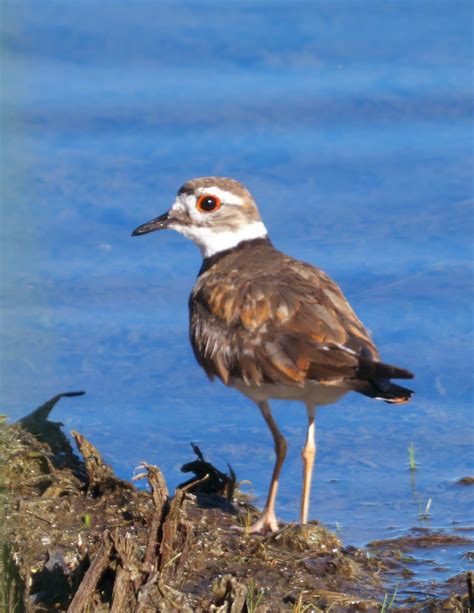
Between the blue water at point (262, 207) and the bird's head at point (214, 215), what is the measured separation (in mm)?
737

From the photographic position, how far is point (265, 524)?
5789mm

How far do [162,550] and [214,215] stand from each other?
2573mm

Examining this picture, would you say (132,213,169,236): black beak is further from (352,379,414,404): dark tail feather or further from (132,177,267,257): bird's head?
(352,379,414,404): dark tail feather

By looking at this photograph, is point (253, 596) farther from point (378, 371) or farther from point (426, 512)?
point (426, 512)

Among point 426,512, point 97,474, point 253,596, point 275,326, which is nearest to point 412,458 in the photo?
point 426,512

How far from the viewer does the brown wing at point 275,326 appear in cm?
553

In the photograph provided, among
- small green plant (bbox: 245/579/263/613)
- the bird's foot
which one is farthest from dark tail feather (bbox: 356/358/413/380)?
small green plant (bbox: 245/579/263/613)

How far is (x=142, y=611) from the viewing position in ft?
13.6

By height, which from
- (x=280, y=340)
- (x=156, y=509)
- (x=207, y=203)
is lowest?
(x=156, y=509)

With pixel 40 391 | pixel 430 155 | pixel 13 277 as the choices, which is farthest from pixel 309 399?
pixel 430 155

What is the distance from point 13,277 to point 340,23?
23.8 ft

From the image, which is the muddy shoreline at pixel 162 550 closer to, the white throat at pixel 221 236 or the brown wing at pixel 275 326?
the brown wing at pixel 275 326

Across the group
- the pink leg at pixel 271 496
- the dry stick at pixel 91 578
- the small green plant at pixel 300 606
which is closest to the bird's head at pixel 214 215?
the pink leg at pixel 271 496

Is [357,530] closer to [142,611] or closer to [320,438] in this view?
[320,438]
